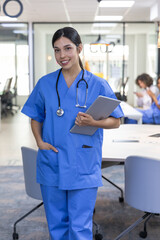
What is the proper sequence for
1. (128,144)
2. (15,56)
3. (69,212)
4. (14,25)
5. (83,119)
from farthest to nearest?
(15,56), (14,25), (128,144), (69,212), (83,119)

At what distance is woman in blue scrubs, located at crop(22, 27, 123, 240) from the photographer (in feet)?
6.36

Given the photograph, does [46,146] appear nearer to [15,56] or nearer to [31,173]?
[31,173]

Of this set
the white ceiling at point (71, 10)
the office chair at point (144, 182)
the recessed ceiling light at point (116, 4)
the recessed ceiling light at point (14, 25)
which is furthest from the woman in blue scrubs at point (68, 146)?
the recessed ceiling light at point (14, 25)

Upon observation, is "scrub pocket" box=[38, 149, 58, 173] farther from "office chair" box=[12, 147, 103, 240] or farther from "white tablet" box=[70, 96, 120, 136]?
"office chair" box=[12, 147, 103, 240]

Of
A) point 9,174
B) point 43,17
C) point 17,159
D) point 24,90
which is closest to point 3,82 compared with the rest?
point 24,90

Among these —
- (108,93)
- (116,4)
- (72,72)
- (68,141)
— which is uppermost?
(116,4)

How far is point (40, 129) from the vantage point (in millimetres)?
2135

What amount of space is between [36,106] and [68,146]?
308mm

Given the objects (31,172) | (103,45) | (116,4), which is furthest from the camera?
(116,4)

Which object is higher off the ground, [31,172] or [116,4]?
[116,4]

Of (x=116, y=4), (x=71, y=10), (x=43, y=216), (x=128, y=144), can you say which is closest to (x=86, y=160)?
(x=128, y=144)

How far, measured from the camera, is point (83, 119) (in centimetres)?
187

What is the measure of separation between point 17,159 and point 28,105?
3.48 m

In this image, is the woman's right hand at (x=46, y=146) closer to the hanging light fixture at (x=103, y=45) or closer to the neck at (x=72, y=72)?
the neck at (x=72, y=72)
